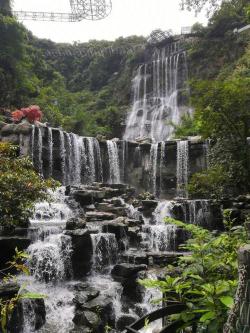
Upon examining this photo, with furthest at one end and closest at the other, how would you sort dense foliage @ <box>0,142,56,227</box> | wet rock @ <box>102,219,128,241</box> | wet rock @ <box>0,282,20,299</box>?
wet rock @ <box>102,219,128,241</box> → dense foliage @ <box>0,142,56,227</box> → wet rock @ <box>0,282,20,299</box>

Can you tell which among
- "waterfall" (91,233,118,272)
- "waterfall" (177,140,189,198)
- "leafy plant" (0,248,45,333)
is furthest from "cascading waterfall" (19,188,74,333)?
"waterfall" (177,140,189,198)

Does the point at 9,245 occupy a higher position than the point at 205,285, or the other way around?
the point at 205,285

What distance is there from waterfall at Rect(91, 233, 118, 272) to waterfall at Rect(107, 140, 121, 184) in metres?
10.5

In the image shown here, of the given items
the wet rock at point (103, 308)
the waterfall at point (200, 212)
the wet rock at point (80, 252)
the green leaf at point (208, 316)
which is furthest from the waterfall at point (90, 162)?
the green leaf at point (208, 316)

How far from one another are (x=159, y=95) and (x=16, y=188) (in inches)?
901

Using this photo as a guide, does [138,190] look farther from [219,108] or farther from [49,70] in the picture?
[49,70]

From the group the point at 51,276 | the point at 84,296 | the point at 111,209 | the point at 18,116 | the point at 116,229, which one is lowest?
the point at 84,296

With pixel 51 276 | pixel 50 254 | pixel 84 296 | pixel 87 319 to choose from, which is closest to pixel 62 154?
pixel 50 254

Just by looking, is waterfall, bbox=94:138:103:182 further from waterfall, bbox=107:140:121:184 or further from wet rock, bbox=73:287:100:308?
wet rock, bbox=73:287:100:308

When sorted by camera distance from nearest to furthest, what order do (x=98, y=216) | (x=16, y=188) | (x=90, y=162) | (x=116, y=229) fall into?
(x=16, y=188) < (x=116, y=229) < (x=98, y=216) < (x=90, y=162)

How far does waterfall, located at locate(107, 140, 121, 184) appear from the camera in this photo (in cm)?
2191

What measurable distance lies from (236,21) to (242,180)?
67.6 feet

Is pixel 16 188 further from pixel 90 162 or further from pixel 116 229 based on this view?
pixel 90 162

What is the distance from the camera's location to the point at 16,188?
962 cm
